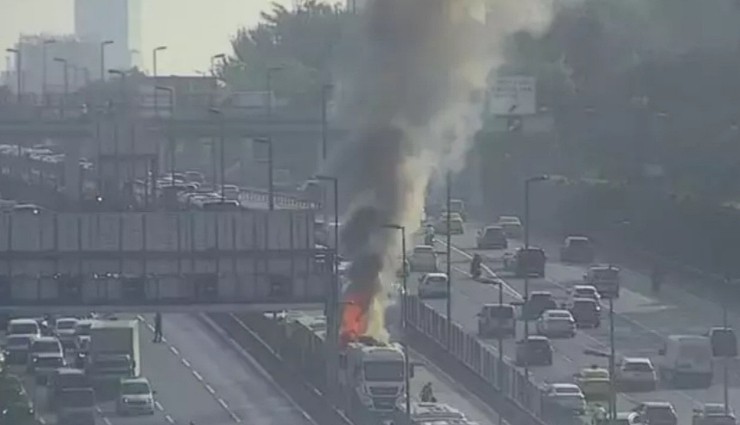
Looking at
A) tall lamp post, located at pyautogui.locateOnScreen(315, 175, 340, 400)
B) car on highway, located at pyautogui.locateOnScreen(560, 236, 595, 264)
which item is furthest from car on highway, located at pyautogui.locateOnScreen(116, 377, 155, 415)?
car on highway, located at pyautogui.locateOnScreen(560, 236, 595, 264)

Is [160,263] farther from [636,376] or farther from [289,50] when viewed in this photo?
[289,50]

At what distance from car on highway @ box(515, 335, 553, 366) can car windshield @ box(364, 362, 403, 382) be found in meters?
5.02

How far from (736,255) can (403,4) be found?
14664 mm

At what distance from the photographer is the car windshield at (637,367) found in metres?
47.6

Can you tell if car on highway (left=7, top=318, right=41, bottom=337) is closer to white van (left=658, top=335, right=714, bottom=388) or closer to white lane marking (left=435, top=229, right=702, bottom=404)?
white lane marking (left=435, top=229, right=702, bottom=404)

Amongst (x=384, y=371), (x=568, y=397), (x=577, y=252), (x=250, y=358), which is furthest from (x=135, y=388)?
(x=577, y=252)

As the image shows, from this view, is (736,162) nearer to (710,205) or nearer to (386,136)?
(710,205)

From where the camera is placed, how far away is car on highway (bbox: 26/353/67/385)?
158ft

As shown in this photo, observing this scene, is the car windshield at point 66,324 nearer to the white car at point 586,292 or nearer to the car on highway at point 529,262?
the car on highway at point 529,262

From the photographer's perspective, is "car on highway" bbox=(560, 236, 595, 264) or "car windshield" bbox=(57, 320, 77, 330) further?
"car on highway" bbox=(560, 236, 595, 264)

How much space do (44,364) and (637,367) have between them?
10547 mm

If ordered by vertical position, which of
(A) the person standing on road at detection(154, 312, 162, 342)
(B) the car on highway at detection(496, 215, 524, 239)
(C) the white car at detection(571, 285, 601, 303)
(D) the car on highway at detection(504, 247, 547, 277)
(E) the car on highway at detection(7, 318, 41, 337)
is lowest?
(A) the person standing on road at detection(154, 312, 162, 342)

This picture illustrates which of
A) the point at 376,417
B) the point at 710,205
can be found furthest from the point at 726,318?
the point at 376,417

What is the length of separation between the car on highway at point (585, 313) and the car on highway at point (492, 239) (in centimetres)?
1386
